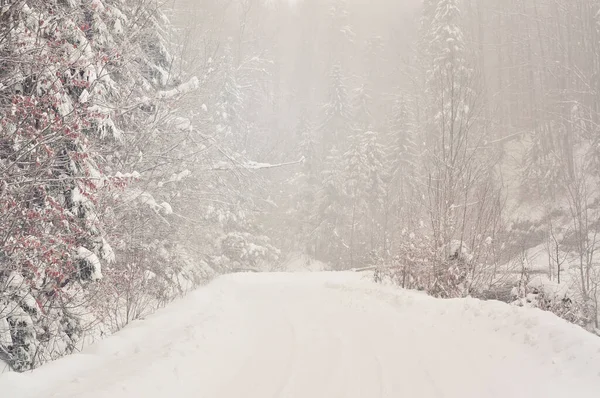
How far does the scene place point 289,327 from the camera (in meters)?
7.90

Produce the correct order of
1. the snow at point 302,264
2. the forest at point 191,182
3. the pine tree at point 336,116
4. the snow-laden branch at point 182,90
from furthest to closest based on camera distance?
the pine tree at point 336,116 → the snow at point 302,264 → the snow-laden branch at point 182,90 → the forest at point 191,182

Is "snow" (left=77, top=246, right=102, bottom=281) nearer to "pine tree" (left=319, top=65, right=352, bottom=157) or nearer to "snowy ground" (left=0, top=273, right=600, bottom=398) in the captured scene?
"snowy ground" (left=0, top=273, right=600, bottom=398)

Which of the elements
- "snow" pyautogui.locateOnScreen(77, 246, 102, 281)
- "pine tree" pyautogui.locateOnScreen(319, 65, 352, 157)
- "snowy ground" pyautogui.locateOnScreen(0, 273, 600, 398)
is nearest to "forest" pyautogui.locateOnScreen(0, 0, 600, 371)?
"snow" pyautogui.locateOnScreen(77, 246, 102, 281)

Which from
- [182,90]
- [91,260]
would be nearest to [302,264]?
[182,90]

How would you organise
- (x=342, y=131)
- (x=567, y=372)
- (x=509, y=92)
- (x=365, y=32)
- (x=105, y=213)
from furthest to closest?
(x=365, y=32) → (x=342, y=131) → (x=509, y=92) → (x=105, y=213) → (x=567, y=372)

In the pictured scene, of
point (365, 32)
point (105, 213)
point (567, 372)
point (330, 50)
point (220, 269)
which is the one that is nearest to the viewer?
point (567, 372)

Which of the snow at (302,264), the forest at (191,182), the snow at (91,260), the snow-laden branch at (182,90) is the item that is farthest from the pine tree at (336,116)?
the snow at (91,260)

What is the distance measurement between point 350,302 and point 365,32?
65.2 m

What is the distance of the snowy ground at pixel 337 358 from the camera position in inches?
180

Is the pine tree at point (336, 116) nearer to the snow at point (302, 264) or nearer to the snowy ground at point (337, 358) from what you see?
the snow at point (302, 264)

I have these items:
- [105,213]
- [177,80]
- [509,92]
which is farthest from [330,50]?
[105,213]

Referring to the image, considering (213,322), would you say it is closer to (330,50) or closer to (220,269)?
(220,269)

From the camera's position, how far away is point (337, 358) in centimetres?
589

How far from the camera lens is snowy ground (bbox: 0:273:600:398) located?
15.0 feet
